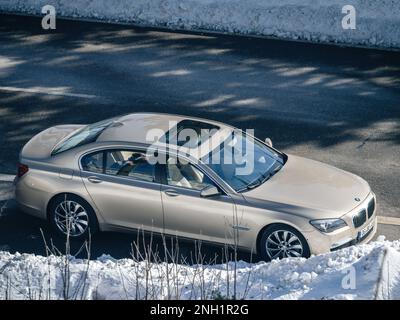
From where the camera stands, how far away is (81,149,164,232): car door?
40.3ft

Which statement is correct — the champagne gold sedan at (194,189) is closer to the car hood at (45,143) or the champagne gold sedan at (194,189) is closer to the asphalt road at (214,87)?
the car hood at (45,143)

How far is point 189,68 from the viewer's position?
61.5 feet

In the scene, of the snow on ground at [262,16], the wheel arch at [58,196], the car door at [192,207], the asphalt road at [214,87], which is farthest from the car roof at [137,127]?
the snow on ground at [262,16]

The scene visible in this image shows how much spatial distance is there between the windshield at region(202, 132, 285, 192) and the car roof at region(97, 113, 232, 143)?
1.65 feet

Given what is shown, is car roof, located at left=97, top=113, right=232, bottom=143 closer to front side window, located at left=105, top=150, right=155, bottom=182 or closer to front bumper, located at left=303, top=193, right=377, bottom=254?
front side window, located at left=105, top=150, right=155, bottom=182

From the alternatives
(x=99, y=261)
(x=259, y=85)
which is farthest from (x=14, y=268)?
(x=259, y=85)

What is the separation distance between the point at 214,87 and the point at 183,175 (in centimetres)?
591

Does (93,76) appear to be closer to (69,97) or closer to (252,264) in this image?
(69,97)

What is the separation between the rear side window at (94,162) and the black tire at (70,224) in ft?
1.48

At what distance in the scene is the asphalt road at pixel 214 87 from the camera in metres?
15.6

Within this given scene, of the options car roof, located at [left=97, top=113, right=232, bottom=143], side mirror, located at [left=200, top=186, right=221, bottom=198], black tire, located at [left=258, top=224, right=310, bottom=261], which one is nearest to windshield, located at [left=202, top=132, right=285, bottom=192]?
side mirror, located at [left=200, top=186, right=221, bottom=198]

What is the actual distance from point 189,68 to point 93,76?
2.03 metres

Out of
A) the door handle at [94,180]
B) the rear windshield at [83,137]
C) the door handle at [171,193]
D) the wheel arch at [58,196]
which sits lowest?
the wheel arch at [58,196]

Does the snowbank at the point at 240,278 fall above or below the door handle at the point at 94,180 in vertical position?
below
